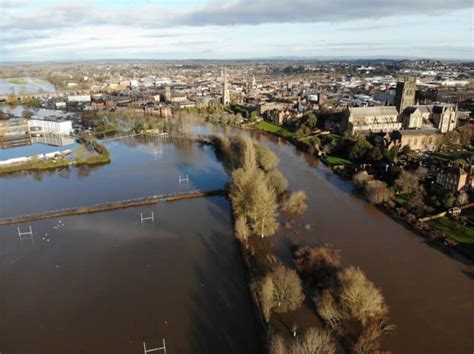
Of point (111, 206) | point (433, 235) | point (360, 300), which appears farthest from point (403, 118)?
point (360, 300)

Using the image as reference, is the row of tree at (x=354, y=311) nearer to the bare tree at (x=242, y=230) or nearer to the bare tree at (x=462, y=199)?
the bare tree at (x=242, y=230)

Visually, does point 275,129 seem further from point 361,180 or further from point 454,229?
point 454,229

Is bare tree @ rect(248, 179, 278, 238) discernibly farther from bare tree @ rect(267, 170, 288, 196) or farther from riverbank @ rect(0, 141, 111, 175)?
riverbank @ rect(0, 141, 111, 175)

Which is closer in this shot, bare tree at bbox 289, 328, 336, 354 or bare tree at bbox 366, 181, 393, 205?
bare tree at bbox 289, 328, 336, 354

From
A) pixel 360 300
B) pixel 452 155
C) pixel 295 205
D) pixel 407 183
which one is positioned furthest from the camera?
pixel 452 155

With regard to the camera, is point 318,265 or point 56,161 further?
point 56,161

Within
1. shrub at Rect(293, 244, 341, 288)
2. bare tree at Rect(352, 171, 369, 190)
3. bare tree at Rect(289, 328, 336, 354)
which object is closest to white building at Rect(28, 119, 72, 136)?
bare tree at Rect(352, 171, 369, 190)

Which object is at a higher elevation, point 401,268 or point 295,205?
point 295,205

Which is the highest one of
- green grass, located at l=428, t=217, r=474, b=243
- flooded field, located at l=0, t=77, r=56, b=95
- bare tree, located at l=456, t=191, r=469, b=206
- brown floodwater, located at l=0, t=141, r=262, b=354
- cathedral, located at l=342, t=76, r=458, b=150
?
cathedral, located at l=342, t=76, r=458, b=150
